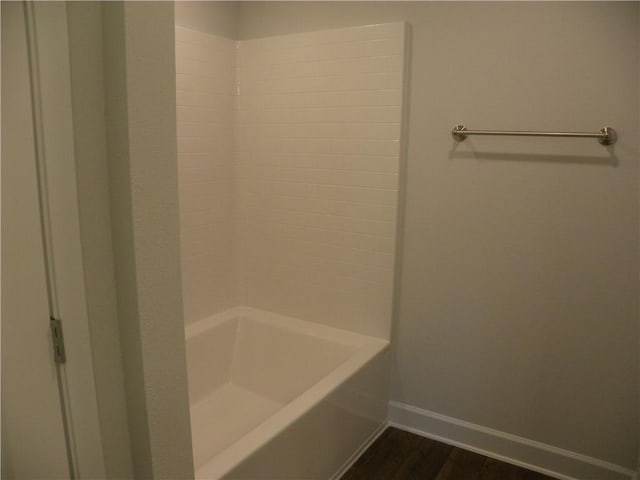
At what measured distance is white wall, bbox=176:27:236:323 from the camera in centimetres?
233

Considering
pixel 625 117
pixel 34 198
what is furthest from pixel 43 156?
pixel 625 117

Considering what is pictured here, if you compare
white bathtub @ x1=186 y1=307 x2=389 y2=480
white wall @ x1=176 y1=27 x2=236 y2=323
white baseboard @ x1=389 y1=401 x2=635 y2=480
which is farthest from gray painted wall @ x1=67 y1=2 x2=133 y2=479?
white baseboard @ x1=389 y1=401 x2=635 y2=480

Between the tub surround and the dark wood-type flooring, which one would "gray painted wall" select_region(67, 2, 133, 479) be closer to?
the tub surround

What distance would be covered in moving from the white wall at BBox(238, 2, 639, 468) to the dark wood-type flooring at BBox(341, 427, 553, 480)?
17 centimetres

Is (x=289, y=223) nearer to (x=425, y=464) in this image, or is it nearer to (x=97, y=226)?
(x=425, y=464)

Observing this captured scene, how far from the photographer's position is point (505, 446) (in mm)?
Result: 2232

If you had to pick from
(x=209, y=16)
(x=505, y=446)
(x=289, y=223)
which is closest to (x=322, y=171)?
(x=289, y=223)

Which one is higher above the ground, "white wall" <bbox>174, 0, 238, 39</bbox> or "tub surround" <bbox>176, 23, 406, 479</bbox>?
"white wall" <bbox>174, 0, 238, 39</bbox>

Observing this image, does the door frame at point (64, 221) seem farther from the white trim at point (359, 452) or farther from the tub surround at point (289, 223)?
the white trim at point (359, 452)

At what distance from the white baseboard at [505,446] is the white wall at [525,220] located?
0.13ft

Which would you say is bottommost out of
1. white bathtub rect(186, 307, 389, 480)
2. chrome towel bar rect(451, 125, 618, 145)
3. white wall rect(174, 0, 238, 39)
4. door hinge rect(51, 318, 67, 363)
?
white bathtub rect(186, 307, 389, 480)

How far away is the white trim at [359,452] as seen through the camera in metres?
2.13

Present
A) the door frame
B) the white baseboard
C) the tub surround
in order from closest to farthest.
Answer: the door frame
the white baseboard
the tub surround

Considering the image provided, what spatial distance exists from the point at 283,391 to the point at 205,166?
1.26 metres
